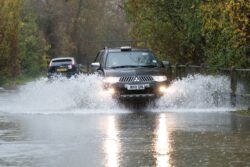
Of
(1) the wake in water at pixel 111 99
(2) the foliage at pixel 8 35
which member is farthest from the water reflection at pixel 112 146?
(2) the foliage at pixel 8 35

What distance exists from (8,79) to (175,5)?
24.9m

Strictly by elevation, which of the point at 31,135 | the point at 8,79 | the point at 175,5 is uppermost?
the point at 175,5

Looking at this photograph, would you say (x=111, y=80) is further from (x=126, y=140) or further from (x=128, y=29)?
(x=128, y=29)

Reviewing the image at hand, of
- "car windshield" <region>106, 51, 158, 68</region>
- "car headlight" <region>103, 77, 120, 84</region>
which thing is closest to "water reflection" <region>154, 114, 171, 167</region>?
"car headlight" <region>103, 77, 120, 84</region>

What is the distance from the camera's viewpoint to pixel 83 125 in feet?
50.3

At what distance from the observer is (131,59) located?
69.8 feet

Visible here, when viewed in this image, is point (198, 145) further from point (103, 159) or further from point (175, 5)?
point (175, 5)

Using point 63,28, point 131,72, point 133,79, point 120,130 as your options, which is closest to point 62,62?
point 131,72

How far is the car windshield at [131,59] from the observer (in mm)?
20969

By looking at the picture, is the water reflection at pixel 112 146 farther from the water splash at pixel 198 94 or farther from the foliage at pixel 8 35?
the foliage at pixel 8 35

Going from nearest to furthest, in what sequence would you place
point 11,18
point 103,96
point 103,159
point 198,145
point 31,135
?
point 103,159, point 198,145, point 31,135, point 103,96, point 11,18

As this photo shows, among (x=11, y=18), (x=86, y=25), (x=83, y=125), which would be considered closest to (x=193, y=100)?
(x=83, y=125)

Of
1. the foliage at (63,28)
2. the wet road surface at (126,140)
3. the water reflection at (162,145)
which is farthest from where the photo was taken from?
the foliage at (63,28)

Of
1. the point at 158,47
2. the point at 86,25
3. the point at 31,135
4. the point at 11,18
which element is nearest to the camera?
the point at 31,135
